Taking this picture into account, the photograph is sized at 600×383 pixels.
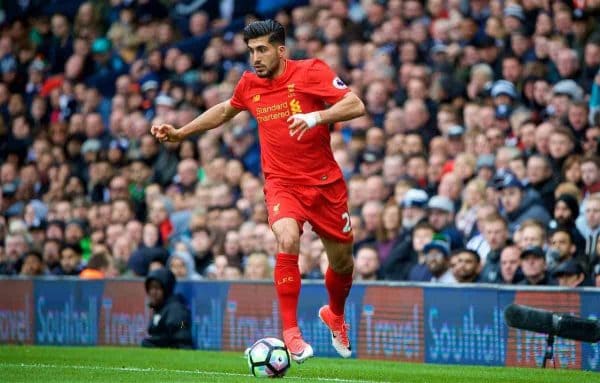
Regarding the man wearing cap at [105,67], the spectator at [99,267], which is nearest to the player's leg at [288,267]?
the spectator at [99,267]

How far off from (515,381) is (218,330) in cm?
522

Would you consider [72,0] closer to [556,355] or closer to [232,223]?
[232,223]

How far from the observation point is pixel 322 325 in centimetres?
1430

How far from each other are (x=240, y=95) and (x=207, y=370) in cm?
228

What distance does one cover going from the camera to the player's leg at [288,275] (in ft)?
33.3

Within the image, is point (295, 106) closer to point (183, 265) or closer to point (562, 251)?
point (562, 251)

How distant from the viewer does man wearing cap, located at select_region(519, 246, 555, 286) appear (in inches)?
508

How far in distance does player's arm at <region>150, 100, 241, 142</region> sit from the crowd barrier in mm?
3190

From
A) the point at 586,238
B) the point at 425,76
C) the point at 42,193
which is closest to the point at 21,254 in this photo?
the point at 42,193

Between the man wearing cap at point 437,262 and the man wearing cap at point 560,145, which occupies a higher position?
the man wearing cap at point 560,145

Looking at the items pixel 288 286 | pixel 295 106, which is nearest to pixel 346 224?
pixel 288 286

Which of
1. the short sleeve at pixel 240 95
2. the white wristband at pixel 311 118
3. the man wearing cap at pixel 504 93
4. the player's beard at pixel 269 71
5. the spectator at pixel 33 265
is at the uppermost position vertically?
the man wearing cap at pixel 504 93

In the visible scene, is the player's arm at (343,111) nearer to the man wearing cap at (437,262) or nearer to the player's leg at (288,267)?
the player's leg at (288,267)

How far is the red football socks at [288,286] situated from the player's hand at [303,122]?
0.93m
